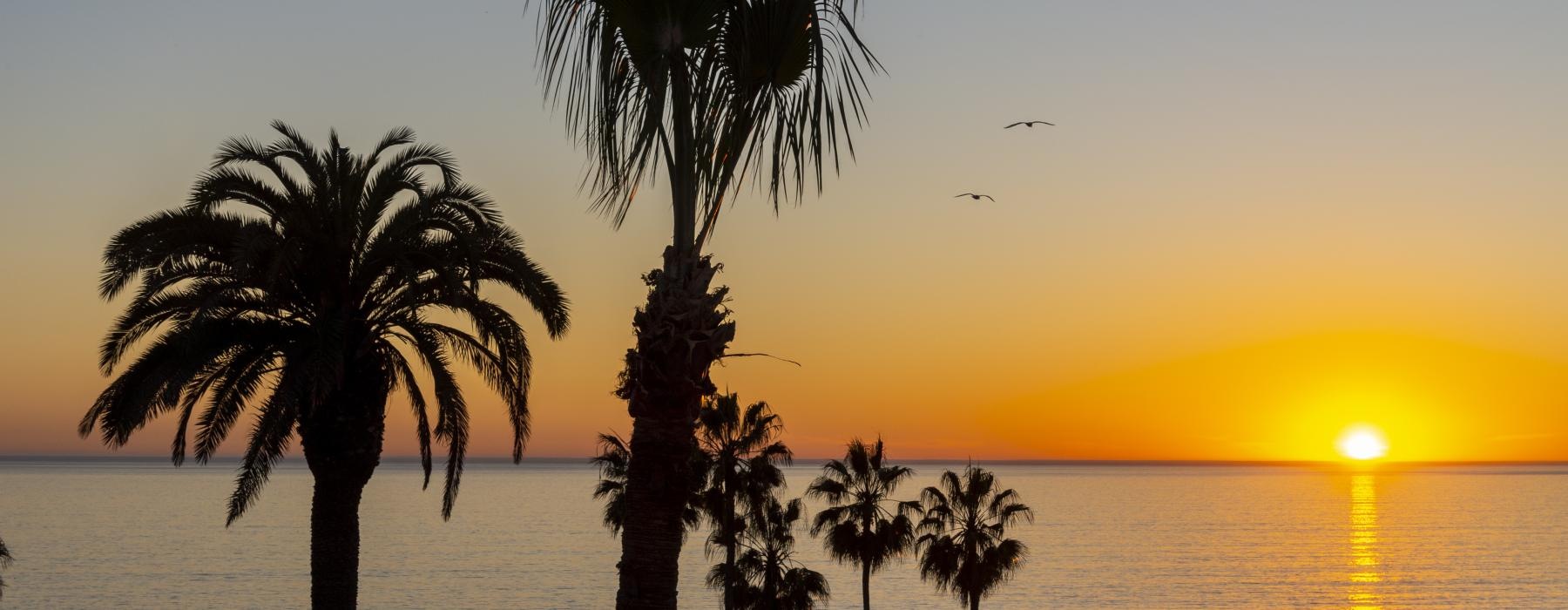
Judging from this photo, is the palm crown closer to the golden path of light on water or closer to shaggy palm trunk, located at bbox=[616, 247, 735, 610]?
shaggy palm trunk, located at bbox=[616, 247, 735, 610]

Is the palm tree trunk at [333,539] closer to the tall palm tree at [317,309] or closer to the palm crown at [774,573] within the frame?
the tall palm tree at [317,309]

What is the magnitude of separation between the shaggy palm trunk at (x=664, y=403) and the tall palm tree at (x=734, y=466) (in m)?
30.8

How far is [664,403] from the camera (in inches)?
525

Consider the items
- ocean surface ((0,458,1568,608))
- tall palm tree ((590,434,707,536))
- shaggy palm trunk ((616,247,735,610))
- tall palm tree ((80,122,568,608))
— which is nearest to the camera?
shaggy palm trunk ((616,247,735,610))

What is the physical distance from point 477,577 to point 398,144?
9108cm

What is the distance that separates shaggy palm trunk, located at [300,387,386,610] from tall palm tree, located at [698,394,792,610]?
68.7 ft

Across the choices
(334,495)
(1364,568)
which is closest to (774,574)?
(334,495)

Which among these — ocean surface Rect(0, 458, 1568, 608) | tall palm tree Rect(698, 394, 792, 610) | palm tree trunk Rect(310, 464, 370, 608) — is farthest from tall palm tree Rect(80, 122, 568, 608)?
ocean surface Rect(0, 458, 1568, 608)

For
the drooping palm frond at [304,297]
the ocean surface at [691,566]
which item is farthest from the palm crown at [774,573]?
the ocean surface at [691,566]

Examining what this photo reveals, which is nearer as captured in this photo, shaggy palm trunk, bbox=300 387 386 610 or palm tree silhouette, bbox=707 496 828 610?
shaggy palm trunk, bbox=300 387 386 610

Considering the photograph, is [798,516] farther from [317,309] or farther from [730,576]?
[317,309]

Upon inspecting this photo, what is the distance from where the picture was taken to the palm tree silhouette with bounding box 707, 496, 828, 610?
46.1 meters

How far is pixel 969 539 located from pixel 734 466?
899 cm

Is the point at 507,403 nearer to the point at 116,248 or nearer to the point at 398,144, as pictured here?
the point at 398,144
